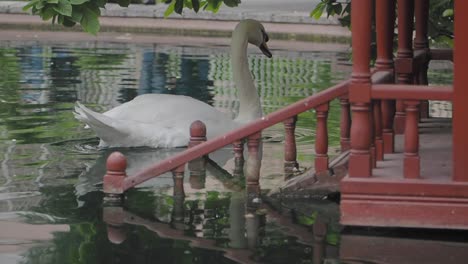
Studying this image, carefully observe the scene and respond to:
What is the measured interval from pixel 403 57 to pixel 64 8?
3.20m

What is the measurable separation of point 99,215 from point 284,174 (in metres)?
1.99

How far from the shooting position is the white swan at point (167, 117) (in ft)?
45.1

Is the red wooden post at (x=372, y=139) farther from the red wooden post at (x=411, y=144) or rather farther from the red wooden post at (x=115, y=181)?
the red wooden post at (x=115, y=181)

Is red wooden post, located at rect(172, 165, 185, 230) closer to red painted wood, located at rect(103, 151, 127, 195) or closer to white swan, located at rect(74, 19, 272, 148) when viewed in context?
red painted wood, located at rect(103, 151, 127, 195)

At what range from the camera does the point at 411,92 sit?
9.77 metres

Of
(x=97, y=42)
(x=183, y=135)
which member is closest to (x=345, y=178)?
(x=183, y=135)

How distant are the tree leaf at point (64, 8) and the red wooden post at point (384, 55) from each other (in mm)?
2391

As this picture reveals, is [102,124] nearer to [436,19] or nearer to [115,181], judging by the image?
[115,181]

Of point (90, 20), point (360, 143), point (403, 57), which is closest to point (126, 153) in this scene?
point (90, 20)

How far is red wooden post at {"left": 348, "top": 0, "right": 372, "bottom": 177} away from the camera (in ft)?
32.0

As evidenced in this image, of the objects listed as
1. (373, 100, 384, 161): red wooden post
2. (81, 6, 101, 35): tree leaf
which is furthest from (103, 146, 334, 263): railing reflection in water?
(81, 6, 101, 35): tree leaf

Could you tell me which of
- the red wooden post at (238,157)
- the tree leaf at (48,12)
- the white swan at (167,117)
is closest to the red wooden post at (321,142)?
the red wooden post at (238,157)

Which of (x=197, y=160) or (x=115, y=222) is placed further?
(x=197, y=160)

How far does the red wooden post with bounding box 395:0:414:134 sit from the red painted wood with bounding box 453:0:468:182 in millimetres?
2394
